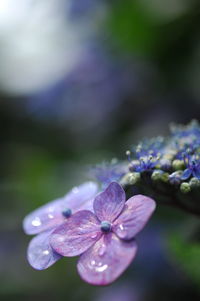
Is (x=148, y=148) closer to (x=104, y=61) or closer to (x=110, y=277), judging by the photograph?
(x=110, y=277)

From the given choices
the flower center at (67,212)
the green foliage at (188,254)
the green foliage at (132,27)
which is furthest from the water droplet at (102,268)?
the green foliage at (132,27)

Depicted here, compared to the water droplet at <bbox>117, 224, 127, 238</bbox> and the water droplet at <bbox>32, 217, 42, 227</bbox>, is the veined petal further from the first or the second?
the water droplet at <bbox>32, 217, 42, 227</bbox>

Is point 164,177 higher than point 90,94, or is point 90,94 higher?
point 90,94

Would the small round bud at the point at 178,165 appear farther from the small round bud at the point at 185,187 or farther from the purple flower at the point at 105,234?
the purple flower at the point at 105,234

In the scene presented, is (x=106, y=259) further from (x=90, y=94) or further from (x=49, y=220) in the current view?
(x=90, y=94)

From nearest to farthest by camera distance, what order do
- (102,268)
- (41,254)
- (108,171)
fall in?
(102,268) < (41,254) < (108,171)

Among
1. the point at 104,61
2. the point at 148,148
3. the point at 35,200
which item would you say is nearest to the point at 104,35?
the point at 104,61

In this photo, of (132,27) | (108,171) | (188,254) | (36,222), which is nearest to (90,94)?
(132,27)
